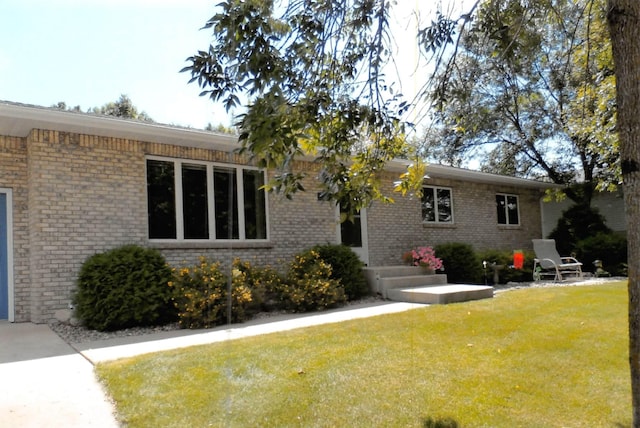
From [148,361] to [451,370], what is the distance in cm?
309

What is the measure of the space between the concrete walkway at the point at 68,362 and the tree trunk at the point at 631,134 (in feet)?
11.5

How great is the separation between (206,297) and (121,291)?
128 centimetres

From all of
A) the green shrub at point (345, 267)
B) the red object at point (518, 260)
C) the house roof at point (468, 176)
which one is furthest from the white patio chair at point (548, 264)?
the green shrub at point (345, 267)

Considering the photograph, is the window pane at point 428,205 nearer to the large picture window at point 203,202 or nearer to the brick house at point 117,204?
the brick house at point 117,204

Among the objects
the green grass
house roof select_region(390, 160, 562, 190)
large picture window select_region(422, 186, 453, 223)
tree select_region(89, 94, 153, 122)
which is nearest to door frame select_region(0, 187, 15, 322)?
the green grass

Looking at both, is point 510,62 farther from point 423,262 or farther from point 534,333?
point 423,262

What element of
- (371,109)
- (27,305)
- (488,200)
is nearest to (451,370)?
(371,109)

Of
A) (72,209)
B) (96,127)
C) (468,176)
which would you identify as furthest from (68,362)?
(468,176)

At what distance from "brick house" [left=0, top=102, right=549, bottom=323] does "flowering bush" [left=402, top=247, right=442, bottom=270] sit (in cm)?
173

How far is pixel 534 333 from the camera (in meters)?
5.84

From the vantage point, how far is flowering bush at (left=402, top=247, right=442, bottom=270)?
12.0 m

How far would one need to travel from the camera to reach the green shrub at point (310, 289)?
8.68 meters

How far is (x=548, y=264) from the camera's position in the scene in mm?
14070

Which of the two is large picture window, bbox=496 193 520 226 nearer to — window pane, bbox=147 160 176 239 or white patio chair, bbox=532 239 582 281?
white patio chair, bbox=532 239 582 281
